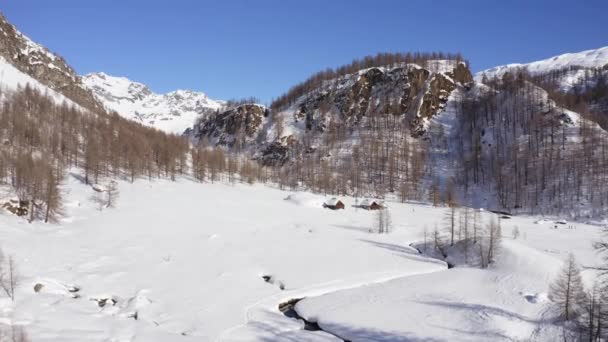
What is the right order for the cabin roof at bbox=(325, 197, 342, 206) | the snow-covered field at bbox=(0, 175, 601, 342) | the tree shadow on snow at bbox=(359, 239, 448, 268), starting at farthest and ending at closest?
the cabin roof at bbox=(325, 197, 342, 206), the tree shadow on snow at bbox=(359, 239, 448, 268), the snow-covered field at bbox=(0, 175, 601, 342)

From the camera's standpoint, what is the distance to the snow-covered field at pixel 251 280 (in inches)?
1139

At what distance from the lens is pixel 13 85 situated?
418 feet

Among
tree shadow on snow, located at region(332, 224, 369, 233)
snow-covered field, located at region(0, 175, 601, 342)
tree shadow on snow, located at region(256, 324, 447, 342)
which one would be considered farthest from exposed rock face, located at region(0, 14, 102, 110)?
tree shadow on snow, located at region(256, 324, 447, 342)

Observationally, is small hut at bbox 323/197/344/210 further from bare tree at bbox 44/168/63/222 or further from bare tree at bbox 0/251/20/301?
bare tree at bbox 0/251/20/301

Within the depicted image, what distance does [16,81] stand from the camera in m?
132

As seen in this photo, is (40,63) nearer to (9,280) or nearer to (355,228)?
(355,228)

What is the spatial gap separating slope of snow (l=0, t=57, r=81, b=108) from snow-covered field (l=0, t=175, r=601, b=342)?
→ 81733mm

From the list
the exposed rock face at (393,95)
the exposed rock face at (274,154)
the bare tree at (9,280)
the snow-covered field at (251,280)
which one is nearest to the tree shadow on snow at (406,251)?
the snow-covered field at (251,280)

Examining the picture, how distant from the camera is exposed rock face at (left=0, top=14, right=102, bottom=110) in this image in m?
149

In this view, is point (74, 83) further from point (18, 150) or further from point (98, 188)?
point (98, 188)

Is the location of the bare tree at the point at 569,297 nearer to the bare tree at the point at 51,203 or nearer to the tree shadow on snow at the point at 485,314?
the tree shadow on snow at the point at 485,314

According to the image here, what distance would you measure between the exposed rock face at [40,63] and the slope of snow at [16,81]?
25.6 feet

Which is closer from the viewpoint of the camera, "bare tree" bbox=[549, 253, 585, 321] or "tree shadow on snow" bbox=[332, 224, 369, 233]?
"bare tree" bbox=[549, 253, 585, 321]

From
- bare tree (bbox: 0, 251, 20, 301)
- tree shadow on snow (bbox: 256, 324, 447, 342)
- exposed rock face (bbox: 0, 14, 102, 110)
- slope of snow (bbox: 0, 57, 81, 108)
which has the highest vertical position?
exposed rock face (bbox: 0, 14, 102, 110)
